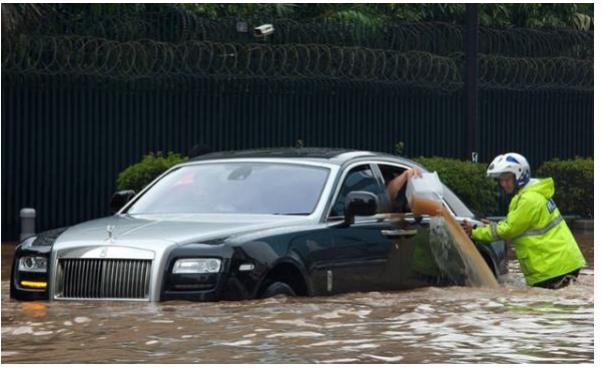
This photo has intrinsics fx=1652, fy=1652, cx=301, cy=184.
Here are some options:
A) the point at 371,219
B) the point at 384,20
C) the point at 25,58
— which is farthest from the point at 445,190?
→ the point at 384,20

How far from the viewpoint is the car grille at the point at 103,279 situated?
38.8ft

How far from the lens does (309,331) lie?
11.2 metres

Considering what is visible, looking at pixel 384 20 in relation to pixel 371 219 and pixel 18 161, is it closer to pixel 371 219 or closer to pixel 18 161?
pixel 18 161

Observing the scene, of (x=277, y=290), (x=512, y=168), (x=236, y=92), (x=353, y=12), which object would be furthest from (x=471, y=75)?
(x=277, y=290)

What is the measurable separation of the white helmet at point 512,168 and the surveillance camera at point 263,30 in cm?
1149

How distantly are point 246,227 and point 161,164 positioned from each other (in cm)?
1006

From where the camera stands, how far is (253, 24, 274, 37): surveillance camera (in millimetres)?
24969

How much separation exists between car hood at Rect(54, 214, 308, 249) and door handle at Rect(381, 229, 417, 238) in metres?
1.05

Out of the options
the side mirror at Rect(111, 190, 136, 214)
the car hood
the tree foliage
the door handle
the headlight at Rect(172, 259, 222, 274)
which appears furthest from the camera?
the tree foliage

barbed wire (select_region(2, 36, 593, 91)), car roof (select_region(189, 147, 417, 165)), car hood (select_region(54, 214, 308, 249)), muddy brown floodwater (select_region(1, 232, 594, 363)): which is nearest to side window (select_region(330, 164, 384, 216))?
car roof (select_region(189, 147, 417, 165))

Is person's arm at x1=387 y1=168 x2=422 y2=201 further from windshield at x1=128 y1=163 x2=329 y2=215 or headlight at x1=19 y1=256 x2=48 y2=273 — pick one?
headlight at x1=19 y1=256 x2=48 y2=273

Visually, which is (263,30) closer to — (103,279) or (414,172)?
(414,172)

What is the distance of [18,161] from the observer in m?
24.4

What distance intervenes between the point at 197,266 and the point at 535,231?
3.41m
